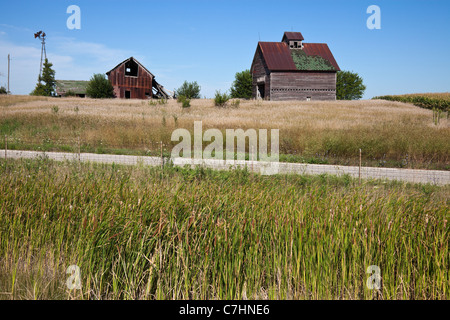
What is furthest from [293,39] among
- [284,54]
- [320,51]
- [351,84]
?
[351,84]

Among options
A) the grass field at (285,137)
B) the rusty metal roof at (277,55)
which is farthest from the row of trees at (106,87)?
the grass field at (285,137)

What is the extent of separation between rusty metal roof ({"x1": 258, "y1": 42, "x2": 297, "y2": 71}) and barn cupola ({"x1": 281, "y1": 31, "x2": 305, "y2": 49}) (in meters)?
0.69

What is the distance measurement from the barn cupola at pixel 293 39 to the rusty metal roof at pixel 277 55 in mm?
693

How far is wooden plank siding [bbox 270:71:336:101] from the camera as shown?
4631 centimetres

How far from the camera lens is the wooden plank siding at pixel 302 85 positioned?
4631 centimetres

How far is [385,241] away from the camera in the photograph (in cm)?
433

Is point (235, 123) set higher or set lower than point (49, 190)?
A: higher

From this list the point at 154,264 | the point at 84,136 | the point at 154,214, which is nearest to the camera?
the point at 154,264

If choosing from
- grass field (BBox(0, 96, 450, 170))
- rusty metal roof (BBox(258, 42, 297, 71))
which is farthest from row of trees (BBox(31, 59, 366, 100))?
grass field (BBox(0, 96, 450, 170))

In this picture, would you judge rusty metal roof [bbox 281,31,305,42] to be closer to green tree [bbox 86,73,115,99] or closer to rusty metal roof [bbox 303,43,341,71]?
rusty metal roof [bbox 303,43,341,71]

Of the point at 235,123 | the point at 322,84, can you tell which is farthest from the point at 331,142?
the point at 322,84

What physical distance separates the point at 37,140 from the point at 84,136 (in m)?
2.55

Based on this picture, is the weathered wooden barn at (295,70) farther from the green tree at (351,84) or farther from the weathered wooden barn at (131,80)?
the green tree at (351,84)
